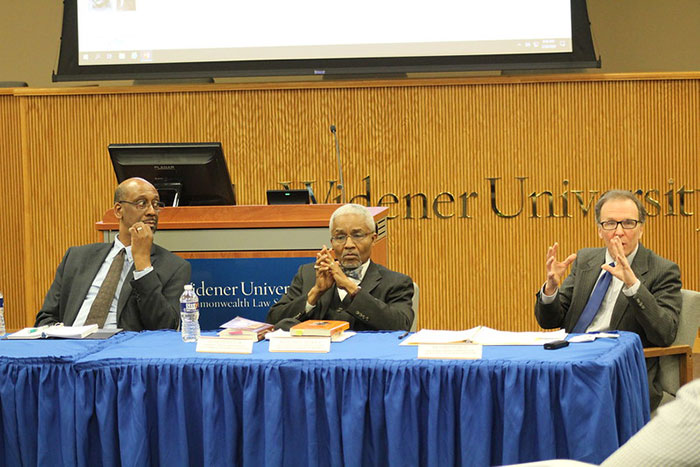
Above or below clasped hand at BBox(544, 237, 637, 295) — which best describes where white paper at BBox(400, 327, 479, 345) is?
below

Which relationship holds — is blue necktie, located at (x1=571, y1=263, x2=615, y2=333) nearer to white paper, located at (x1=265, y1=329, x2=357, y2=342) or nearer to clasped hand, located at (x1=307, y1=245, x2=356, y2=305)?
clasped hand, located at (x1=307, y1=245, x2=356, y2=305)

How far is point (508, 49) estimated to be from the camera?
6.44 metres

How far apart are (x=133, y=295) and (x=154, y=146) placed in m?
0.86

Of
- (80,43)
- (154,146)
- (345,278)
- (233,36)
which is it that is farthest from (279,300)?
(80,43)

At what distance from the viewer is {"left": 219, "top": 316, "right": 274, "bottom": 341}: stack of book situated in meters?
3.08

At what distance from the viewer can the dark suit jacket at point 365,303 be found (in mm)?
3586

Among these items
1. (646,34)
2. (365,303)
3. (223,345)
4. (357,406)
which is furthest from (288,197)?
(646,34)

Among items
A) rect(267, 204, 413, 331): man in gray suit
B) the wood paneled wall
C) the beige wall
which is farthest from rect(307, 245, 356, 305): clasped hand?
the beige wall

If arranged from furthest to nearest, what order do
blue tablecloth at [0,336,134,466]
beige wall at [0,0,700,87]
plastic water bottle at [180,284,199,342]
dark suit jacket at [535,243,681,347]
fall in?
beige wall at [0,0,700,87]
dark suit jacket at [535,243,681,347]
plastic water bottle at [180,284,199,342]
blue tablecloth at [0,336,134,466]

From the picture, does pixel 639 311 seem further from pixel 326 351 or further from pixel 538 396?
pixel 326 351

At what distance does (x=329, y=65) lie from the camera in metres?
6.54

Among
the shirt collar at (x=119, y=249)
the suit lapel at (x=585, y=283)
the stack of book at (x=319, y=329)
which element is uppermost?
the shirt collar at (x=119, y=249)

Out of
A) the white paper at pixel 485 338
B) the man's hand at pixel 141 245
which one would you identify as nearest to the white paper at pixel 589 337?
the white paper at pixel 485 338

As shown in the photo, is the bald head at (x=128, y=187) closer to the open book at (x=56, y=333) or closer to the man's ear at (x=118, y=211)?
the man's ear at (x=118, y=211)
